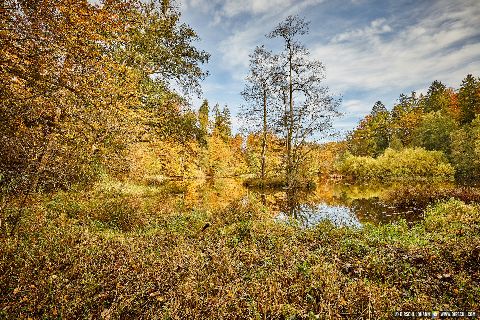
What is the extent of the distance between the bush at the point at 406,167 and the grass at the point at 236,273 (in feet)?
93.1

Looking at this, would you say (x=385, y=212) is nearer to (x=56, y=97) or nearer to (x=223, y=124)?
(x=56, y=97)

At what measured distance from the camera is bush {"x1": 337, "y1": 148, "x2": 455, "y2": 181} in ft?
103

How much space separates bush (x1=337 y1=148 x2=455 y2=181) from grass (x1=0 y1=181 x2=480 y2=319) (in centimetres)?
2839

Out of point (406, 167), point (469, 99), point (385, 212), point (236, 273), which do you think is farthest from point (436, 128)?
point (236, 273)

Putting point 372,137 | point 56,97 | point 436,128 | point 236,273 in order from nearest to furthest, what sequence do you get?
point 236,273, point 56,97, point 436,128, point 372,137

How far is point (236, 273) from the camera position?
16.1 feet

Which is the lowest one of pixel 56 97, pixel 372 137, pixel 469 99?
pixel 56 97

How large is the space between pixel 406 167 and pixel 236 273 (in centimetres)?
3519

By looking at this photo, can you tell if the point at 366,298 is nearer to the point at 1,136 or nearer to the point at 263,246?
the point at 263,246

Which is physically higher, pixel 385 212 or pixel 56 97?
pixel 56 97

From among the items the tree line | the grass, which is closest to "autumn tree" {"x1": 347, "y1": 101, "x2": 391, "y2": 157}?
the tree line

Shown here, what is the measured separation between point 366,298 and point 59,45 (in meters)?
7.37

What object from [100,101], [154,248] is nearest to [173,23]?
[100,101]

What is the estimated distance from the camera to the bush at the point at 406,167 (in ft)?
103
